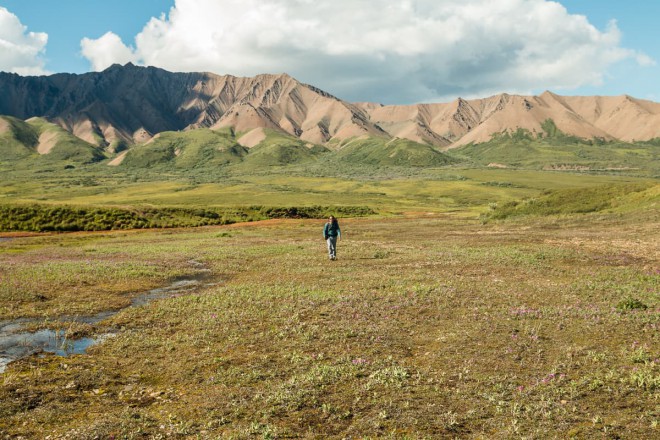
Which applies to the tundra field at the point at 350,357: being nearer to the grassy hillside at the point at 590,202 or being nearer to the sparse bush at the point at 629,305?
the sparse bush at the point at 629,305

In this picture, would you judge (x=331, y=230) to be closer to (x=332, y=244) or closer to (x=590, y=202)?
(x=332, y=244)

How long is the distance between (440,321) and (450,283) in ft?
25.9

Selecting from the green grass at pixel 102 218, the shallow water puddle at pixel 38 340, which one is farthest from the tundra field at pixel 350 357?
the green grass at pixel 102 218

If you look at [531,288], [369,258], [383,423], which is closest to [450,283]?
[531,288]

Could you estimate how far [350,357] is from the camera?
15578 mm

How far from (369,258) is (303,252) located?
8.14 m

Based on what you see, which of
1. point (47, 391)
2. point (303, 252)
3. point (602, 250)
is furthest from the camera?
point (303, 252)

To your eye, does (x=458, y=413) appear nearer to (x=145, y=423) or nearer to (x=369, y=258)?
(x=145, y=423)

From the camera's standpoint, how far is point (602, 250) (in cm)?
4016

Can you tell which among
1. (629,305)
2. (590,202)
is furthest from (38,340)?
(590,202)

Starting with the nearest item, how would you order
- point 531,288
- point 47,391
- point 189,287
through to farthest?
point 47,391 < point 531,288 < point 189,287

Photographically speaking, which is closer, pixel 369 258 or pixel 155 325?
pixel 155 325

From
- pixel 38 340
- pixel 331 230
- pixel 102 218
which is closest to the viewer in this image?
pixel 38 340

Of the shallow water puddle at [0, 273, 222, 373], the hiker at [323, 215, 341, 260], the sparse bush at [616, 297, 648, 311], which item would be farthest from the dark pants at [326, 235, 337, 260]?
the sparse bush at [616, 297, 648, 311]
